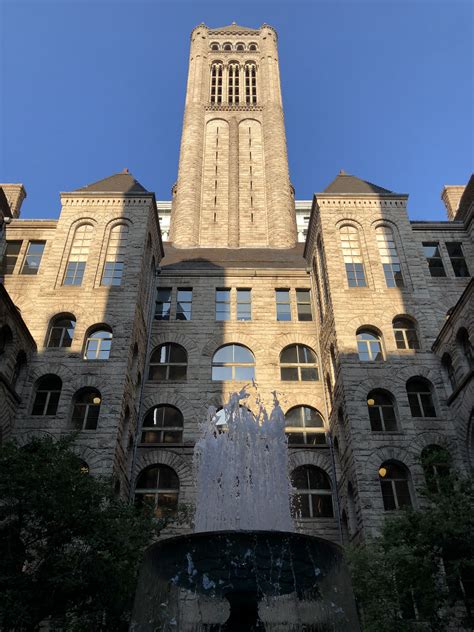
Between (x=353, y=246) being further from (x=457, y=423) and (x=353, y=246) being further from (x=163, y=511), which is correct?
(x=163, y=511)

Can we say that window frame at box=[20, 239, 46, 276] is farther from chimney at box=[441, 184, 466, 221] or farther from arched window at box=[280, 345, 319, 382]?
chimney at box=[441, 184, 466, 221]

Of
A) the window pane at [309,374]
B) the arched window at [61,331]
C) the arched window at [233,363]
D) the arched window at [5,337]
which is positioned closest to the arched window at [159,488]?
the arched window at [233,363]

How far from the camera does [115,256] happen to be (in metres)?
27.3

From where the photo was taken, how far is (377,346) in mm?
24062

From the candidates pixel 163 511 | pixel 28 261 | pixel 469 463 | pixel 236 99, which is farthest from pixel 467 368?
pixel 236 99

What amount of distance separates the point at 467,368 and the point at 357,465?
5264mm

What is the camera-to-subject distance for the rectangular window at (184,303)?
98.0 feet

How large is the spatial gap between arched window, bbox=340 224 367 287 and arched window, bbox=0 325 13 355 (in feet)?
46.9

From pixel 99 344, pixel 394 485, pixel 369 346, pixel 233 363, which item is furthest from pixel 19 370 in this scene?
pixel 394 485

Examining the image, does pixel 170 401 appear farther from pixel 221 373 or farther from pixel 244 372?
pixel 244 372

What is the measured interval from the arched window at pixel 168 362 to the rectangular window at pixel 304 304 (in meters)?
6.44

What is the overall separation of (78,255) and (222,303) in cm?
772

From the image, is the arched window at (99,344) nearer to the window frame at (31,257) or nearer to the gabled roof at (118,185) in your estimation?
the window frame at (31,257)

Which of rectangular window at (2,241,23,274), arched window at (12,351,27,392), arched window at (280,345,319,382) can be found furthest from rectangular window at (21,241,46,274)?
arched window at (280,345,319,382)
